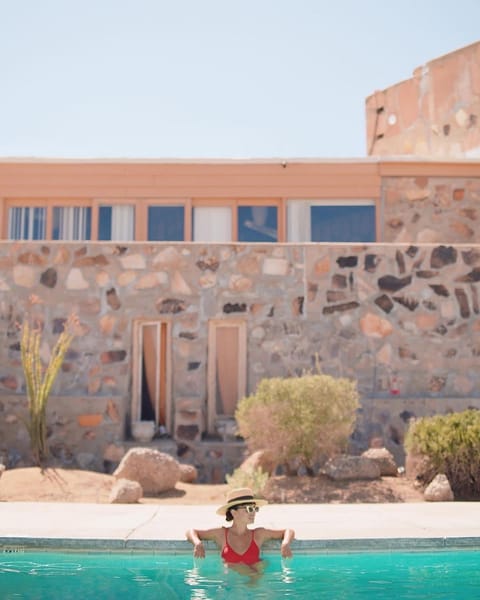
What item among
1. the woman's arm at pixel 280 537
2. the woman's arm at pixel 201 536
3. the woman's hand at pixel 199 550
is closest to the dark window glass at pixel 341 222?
the woman's arm at pixel 280 537

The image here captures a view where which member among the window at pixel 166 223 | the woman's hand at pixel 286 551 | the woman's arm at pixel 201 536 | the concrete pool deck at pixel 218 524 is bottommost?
the concrete pool deck at pixel 218 524

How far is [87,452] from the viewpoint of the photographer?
13062 mm

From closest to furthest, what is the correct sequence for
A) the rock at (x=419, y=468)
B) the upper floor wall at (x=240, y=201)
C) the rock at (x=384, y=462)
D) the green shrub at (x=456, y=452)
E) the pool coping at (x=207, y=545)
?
1. the pool coping at (x=207, y=545)
2. the green shrub at (x=456, y=452)
3. the rock at (x=419, y=468)
4. the rock at (x=384, y=462)
5. the upper floor wall at (x=240, y=201)

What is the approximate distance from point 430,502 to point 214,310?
5.21 meters

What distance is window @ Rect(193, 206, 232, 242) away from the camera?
17.1 metres

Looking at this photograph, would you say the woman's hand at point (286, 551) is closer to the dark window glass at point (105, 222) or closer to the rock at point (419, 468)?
the rock at point (419, 468)

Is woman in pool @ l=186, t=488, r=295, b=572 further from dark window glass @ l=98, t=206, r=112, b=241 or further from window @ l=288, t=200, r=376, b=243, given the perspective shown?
dark window glass @ l=98, t=206, r=112, b=241

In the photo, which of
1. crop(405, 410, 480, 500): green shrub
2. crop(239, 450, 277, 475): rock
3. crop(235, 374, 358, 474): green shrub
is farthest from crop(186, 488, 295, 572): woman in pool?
crop(239, 450, 277, 475): rock

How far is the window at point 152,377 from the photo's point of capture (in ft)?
44.4

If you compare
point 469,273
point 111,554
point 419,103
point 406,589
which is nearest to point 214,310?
point 469,273

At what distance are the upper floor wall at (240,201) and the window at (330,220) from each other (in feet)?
0.07

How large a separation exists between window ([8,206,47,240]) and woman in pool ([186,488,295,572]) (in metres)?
11.6

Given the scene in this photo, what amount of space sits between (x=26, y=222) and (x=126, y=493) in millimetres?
8880

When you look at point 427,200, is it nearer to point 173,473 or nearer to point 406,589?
point 173,473
